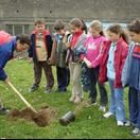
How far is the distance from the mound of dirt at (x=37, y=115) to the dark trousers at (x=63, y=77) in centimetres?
169

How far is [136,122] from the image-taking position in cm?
660

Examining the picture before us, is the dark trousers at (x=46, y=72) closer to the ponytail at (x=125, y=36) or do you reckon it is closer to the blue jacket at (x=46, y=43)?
the blue jacket at (x=46, y=43)

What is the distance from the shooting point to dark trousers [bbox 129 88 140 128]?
253 inches

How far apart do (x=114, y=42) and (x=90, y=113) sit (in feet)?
4.80

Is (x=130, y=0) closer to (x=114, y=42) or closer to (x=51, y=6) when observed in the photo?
(x=51, y=6)

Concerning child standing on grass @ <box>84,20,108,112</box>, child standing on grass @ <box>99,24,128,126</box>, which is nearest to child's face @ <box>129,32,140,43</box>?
child standing on grass @ <box>99,24,128,126</box>

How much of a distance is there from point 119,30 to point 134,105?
1196mm

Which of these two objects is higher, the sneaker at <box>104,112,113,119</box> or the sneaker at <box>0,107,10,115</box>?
the sneaker at <box>104,112,113,119</box>

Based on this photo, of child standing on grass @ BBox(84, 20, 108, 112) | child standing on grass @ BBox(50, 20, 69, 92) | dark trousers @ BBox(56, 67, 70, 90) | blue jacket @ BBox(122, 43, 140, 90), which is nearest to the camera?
blue jacket @ BBox(122, 43, 140, 90)

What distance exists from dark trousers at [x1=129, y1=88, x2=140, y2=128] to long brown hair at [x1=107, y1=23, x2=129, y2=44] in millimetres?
852

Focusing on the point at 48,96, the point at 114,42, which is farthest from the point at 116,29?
the point at 48,96

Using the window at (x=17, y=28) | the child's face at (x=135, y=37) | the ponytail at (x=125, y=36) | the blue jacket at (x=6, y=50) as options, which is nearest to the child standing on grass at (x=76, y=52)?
the ponytail at (x=125, y=36)

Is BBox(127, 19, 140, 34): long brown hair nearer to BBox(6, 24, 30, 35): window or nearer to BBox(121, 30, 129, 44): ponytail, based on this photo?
BBox(121, 30, 129, 44): ponytail

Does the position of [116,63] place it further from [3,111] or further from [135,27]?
[3,111]
